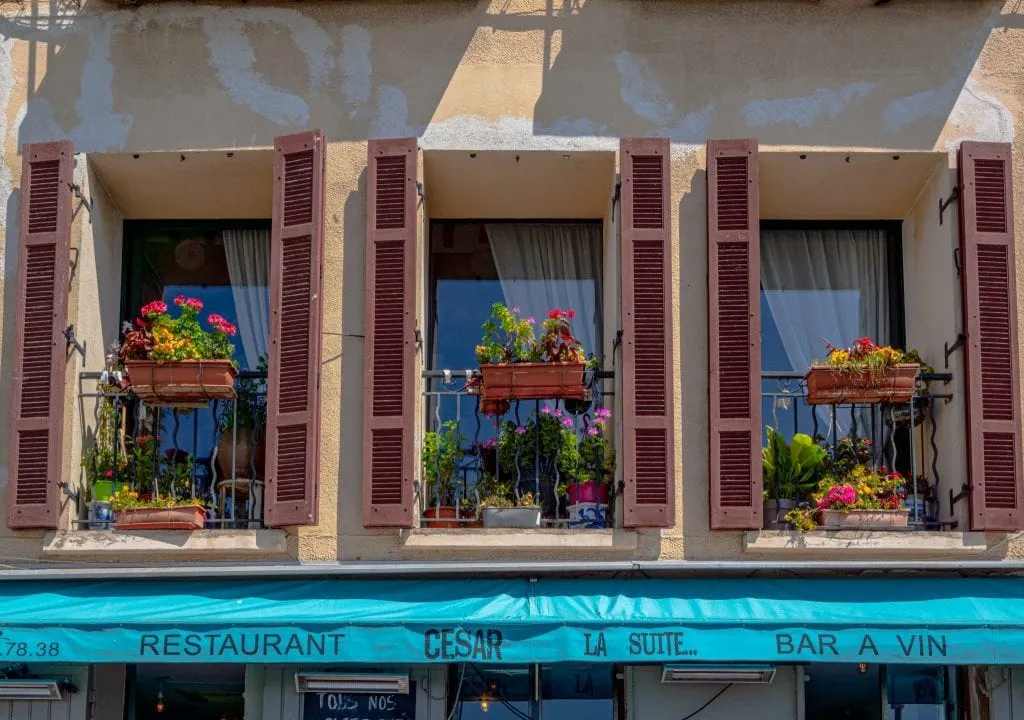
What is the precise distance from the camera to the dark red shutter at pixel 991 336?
1179cm

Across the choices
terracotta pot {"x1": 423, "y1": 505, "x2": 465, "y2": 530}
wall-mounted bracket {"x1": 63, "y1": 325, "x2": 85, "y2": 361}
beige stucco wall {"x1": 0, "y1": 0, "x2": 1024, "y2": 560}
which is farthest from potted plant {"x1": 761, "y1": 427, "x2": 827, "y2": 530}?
wall-mounted bracket {"x1": 63, "y1": 325, "x2": 85, "y2": 361}

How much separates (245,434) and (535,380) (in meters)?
2.10

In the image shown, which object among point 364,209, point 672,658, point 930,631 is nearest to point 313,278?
point 364,209

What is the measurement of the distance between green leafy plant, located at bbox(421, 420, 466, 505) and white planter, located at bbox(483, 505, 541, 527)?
1.53 feet

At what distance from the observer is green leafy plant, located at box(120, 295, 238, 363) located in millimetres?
12125

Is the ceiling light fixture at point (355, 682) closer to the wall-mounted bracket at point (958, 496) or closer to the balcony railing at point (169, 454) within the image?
the balcony railing at point (169, 454)

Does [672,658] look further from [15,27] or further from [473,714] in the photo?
[15,27]

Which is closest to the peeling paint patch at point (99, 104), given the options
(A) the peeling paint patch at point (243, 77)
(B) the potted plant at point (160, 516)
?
(A) the peeling paint patch at point (243, 77)

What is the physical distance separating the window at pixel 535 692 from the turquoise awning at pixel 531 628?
77cm

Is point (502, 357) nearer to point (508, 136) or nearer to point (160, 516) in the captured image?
point (508, 136)

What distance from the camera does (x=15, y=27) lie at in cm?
1300

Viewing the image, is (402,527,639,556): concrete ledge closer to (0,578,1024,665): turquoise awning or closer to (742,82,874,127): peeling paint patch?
(0,578,1024,665): turquoise awning

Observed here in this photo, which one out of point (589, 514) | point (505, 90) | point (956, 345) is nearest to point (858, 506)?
point (956, 345)

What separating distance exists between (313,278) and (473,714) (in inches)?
119
